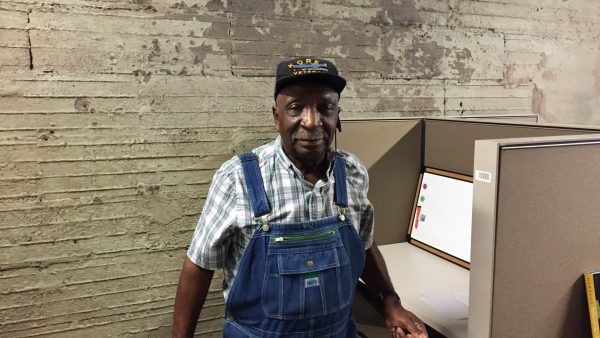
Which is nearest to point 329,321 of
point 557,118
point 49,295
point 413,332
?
point 413,332

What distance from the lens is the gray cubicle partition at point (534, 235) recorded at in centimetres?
95

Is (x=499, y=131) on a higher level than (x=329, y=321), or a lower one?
higher

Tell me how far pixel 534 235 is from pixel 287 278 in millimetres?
609

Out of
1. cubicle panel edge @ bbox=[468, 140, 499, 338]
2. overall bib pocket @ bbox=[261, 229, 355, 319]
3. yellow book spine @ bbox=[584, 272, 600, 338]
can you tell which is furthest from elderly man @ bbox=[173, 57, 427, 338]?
yellow book spine @ bbox=[584, 272, 600, 338]

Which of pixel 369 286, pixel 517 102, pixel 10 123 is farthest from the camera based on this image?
pixel 517 102

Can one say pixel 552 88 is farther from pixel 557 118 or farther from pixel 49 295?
pixel 49 295

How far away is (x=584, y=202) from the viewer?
41.2 inches

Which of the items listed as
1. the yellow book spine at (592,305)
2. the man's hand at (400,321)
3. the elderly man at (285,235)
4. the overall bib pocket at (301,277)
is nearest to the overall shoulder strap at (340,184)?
the elderly man at (285,235)

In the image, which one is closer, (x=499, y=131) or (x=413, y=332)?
(x=413, y=332)

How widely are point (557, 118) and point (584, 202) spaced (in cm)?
175

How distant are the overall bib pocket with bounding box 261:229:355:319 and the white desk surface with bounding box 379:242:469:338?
354 mm

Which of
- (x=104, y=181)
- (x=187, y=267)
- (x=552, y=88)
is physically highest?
(x=552, y=88)

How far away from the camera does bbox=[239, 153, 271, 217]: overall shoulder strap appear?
110 cm

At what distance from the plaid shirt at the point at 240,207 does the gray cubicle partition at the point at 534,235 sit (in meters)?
0.42
